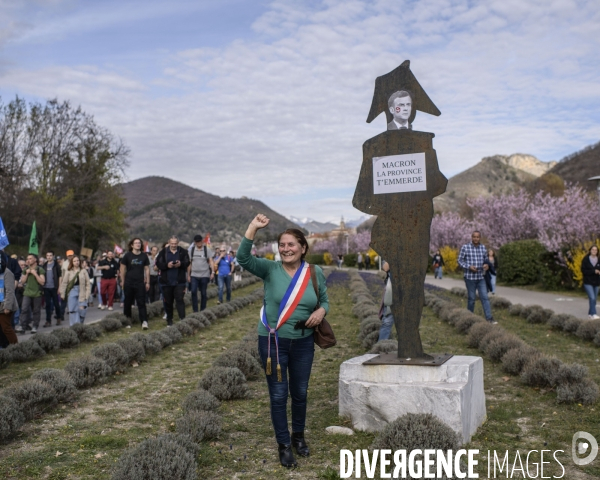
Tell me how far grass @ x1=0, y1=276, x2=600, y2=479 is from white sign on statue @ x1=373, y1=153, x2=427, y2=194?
2.28 m

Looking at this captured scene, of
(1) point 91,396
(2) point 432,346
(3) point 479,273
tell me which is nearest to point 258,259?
(1) point 91,396

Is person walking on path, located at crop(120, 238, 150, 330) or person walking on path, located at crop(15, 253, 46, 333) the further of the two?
person walking on path, located at crop(15, 253, 46, 333)

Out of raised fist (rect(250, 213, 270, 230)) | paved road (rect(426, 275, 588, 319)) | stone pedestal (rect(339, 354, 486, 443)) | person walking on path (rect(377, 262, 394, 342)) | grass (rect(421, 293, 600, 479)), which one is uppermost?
raised fist (rect(250, 213, 270, 230))

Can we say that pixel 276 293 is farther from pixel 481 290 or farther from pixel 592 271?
pixel 592 271

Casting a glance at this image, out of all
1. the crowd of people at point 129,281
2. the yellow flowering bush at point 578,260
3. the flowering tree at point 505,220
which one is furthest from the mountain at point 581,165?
the crowd of people at point 129,281

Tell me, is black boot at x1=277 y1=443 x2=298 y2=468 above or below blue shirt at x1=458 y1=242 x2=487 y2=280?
below

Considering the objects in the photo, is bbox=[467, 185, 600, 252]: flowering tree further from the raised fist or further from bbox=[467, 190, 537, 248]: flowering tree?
the raised fist

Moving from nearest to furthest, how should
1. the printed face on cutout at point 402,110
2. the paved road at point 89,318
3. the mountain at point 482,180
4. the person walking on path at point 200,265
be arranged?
the printed face on cutout at point 402,110
the paved road at point 89,318
the person walking on path at point 200,265
the mountain at point 482,180

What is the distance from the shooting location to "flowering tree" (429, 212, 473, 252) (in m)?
46.6

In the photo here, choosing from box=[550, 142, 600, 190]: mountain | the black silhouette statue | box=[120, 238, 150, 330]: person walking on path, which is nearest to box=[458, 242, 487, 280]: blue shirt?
the black silhouette statue

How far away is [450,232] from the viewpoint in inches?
1964

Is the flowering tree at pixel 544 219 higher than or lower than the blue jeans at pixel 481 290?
higher

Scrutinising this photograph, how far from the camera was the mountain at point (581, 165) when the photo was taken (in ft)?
255

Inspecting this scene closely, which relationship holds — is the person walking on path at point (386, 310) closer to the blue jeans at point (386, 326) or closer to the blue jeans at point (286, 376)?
the blue jeans at point (386, 326)
